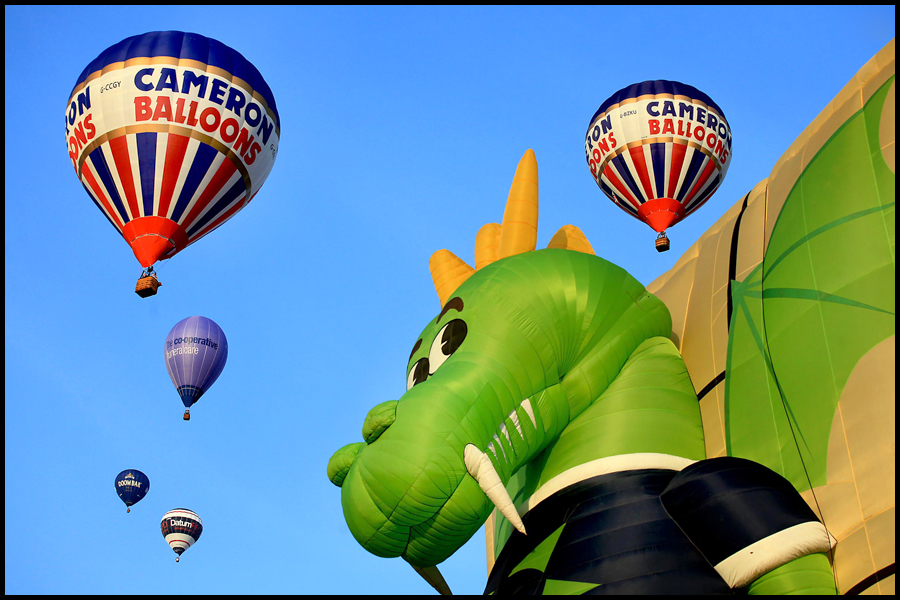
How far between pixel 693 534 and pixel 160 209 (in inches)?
337

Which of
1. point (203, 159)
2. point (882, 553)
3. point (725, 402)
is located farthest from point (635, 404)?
point (203, 159)

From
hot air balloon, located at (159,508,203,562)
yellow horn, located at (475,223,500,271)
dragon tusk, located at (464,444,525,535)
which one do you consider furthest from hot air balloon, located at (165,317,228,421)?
dragon tusk, located at (464,444,525,535)

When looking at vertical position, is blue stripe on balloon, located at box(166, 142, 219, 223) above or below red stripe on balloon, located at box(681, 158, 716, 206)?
below

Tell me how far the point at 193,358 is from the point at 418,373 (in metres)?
19.3

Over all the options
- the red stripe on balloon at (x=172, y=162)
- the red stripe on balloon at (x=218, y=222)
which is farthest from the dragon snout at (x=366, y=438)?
the red stripe on balloon at (x=218, y=222)

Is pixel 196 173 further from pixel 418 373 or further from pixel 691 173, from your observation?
pixel 691 173

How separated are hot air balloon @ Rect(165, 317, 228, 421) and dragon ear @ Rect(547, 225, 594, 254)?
1853 cm

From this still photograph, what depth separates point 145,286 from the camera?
1217 centimetres

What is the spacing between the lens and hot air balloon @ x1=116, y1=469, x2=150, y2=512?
34281 mm

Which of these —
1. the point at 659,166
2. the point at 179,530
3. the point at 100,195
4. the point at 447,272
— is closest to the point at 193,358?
the point at 179,530

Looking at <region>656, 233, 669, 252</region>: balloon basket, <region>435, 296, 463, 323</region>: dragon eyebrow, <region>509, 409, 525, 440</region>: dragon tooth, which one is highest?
<region>656, 233, 669, 252</region>: balloon basket

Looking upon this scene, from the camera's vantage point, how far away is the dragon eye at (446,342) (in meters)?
6.63

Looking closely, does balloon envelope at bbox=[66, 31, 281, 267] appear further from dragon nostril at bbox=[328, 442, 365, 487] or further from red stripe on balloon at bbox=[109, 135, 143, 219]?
dragon nostril at bbox=[328, 442, 365, 487]

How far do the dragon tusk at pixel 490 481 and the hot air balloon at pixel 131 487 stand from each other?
3127cm
